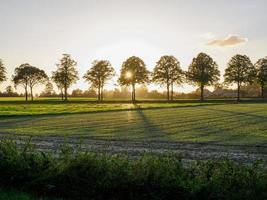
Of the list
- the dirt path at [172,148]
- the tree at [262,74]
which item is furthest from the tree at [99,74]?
the dirt path at [172,148]

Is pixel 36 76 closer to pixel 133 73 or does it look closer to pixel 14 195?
pixel 133 73

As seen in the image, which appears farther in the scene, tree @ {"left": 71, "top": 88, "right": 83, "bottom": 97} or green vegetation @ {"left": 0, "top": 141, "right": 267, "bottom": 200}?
tree @ {"left": 71, "top": 88, "right": 83, "bottom": 97}

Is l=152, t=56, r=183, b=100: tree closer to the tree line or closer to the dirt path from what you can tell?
the tree line

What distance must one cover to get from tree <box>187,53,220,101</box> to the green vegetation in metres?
114

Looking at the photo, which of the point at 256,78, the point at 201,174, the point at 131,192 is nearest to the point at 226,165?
the point at 201,174

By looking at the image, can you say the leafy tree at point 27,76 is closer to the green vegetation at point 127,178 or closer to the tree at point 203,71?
the tree at point 203,71

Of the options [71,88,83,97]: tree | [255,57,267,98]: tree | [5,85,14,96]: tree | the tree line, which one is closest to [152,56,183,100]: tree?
the tree line

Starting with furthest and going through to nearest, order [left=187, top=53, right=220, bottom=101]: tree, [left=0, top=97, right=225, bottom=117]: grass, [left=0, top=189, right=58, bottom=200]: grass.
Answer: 1. [left=187, top=53, right=220, bottom=101]: tree
2. [left=0, top=97, right=225, bottom=117]: grass
3. [left=0, top=189, right=58, bottom=200]: grass

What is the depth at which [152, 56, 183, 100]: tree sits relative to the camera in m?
120

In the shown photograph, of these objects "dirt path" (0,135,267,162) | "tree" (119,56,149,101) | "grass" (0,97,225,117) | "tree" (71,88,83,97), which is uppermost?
"tree" (119,56,149,101)

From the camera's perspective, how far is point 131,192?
1032cm

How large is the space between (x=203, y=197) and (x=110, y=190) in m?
2.61

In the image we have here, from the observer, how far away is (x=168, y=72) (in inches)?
4766

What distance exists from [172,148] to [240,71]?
108872mm
